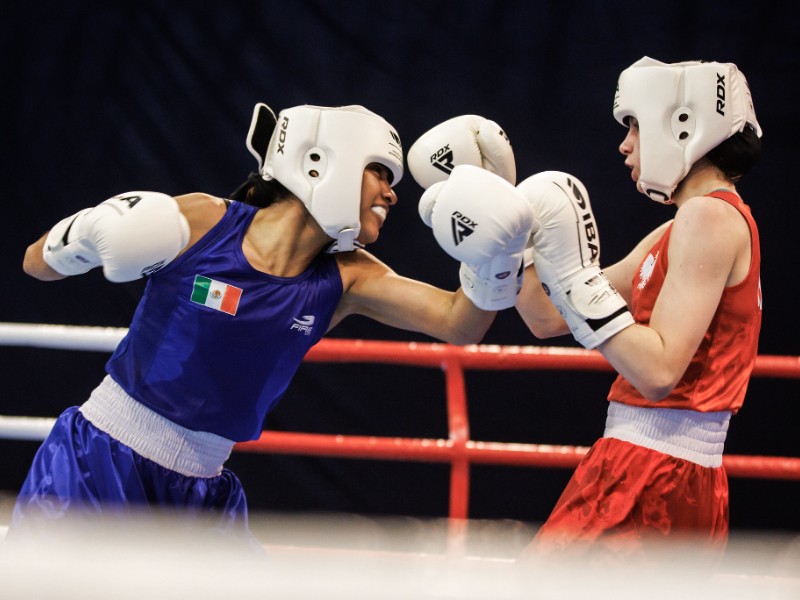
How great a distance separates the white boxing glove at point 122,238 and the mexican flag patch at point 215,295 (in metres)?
0.12

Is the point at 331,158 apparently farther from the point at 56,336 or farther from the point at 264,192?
the point at 56,336

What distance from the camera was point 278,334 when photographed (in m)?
1.92

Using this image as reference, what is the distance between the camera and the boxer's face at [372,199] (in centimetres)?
196

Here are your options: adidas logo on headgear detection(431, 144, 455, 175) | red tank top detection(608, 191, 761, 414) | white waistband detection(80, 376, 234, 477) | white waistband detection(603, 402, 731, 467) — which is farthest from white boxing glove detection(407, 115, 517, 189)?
white waistband detection(80, 376, 234, 477)

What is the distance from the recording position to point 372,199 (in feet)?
6.47

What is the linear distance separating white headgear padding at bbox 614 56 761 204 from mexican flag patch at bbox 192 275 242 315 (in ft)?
2.84

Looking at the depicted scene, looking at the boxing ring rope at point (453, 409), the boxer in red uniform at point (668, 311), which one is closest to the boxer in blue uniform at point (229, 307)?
the boxer in red uniform at point (668, 311)

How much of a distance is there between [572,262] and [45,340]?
1.69 metres

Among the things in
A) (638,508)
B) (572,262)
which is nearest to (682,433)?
(638,508)

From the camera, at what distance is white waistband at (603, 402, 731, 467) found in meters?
1.73

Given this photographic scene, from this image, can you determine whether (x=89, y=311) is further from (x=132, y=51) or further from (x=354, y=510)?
(x=354, y=510)

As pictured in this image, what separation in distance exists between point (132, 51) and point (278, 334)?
216 cm

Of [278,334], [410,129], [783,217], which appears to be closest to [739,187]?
[783,217]

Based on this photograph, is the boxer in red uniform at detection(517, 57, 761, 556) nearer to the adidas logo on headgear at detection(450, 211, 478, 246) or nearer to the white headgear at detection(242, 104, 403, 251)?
the adidas logo on headgear at detection(450, 211, 478, 246)
